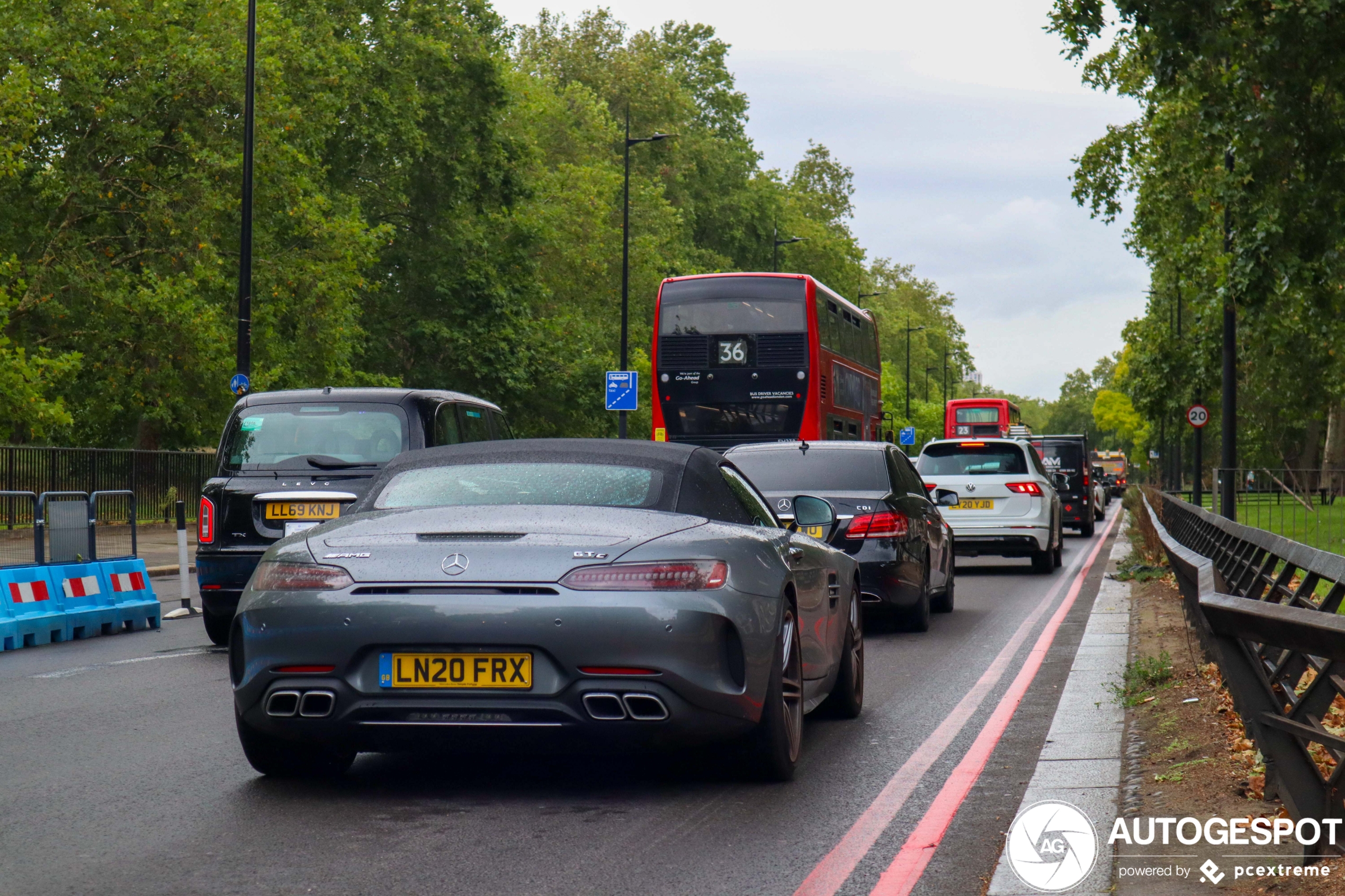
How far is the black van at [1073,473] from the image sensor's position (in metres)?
36.4

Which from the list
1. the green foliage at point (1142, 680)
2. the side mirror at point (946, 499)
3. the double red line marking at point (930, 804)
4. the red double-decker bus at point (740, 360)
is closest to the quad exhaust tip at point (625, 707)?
the double red line marking at point (930, 804)

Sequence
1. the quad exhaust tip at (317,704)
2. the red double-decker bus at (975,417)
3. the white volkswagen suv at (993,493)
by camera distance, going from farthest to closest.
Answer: the red double-decker bus at (975,417), the white volkswagen suv at (993,493), the quad exhaust tip at (317,704)

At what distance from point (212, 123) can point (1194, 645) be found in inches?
1066

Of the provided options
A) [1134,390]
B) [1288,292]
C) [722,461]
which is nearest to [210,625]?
[722,461]

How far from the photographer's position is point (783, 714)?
6.67 metres

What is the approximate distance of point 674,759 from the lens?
7.29 meters

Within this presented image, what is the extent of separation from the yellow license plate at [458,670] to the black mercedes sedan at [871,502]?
22.5 feet

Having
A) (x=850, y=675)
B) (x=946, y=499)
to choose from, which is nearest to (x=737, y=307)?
(x=946, y=499)

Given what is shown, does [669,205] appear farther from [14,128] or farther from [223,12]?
[14,128]

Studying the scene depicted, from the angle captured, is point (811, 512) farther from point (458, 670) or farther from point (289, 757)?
point (289, 757)

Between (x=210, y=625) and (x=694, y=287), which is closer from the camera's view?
(x=210, y=625)

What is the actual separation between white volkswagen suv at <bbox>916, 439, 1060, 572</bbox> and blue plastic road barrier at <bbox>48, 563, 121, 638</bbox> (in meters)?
10.6

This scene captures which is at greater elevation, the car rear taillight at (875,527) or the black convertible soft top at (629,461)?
the black convertible soft top at (629,461)

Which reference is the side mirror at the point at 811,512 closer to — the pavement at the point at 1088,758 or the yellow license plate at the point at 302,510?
the pavement at the point at 1088,758
